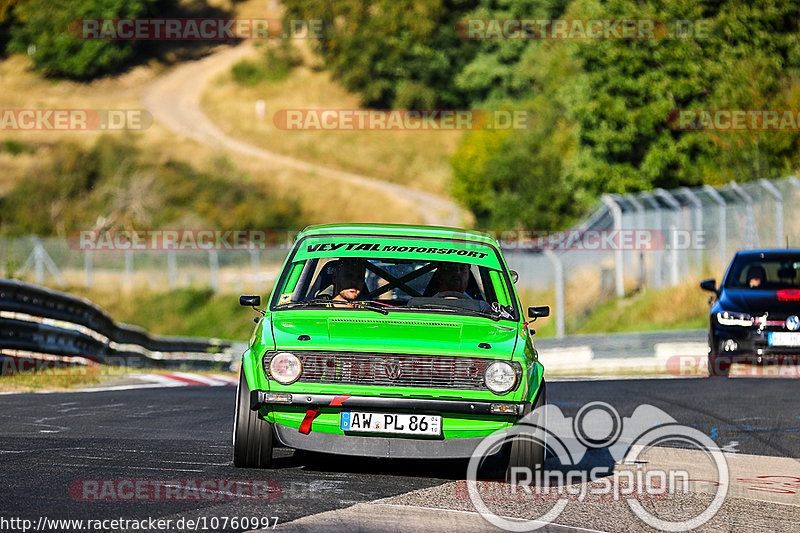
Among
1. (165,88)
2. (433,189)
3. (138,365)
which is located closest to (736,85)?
(138,365)

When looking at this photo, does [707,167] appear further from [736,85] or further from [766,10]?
[766,10]

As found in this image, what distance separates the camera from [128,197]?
66.5 m

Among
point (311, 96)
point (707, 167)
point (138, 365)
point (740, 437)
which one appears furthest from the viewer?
point (311, 96)

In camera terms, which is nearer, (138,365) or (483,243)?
(483,243)

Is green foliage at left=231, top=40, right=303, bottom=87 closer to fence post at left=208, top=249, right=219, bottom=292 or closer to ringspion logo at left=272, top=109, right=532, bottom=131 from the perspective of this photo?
ringspion logo at left=272, top=109, right=532, bottom=131

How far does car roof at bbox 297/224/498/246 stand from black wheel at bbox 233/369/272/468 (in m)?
1.78

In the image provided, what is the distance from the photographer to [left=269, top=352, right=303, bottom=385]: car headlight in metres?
7.91

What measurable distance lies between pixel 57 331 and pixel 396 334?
10.3 metres

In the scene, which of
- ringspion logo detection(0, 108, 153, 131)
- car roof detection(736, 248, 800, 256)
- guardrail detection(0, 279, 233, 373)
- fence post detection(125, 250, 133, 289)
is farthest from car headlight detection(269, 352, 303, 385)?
ringspion logo detection(0, 108, 153, 131)

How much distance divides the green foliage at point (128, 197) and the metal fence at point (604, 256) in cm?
1599

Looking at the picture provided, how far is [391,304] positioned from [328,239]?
779 millimetres

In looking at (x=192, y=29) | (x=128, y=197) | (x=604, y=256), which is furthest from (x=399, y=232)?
(x=192, y=29)

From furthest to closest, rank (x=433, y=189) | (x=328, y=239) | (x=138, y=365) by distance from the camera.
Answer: (x=433, y=189), (x=138, y=365), (x=328, y=239)

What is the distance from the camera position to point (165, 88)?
95.7m
